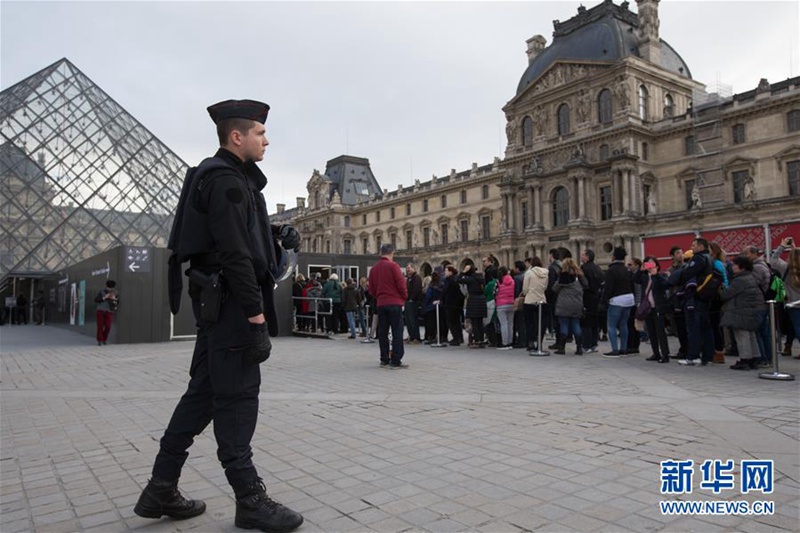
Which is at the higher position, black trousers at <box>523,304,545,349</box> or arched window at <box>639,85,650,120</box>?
arched window at <box>639,85,650,120</box>

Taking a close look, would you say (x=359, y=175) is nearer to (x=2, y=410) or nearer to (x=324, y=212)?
(x=324, y=212)

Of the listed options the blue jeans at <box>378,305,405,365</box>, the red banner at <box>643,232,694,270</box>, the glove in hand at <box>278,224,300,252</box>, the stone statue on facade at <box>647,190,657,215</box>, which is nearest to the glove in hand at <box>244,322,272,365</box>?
the glove in hand at <box>278,224,300,252</box>

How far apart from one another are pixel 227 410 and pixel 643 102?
47.6 metres

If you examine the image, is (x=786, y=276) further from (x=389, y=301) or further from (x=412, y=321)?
(x=412, y=321)

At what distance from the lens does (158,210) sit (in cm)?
3309

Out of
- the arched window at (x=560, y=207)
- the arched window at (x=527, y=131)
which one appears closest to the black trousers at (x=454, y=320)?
the arched window at (x=560, y=207)

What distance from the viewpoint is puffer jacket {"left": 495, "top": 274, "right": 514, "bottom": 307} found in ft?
37.4

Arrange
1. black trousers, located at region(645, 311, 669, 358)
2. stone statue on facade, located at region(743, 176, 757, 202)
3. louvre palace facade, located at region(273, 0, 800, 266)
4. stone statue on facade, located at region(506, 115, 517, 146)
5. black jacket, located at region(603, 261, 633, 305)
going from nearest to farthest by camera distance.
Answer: black trousers, located at region(645, 311, 669, 358)
black jacket, located at region(603, 261, 633, 305)
stone statue on facade, located at region(743, 176, 757, 202)
louvre palace facade, located at region(273, 0, 800, 266)
stone statue on facade, located at region(506, 115, 517, 146)

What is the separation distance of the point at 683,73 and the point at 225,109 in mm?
55087

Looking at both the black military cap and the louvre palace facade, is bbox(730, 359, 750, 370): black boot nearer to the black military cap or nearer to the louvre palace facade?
the black military cap

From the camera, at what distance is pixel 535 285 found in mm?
10609

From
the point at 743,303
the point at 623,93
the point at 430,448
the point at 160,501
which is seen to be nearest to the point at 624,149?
the point at 623,93

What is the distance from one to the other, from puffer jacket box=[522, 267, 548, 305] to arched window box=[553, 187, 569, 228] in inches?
1455

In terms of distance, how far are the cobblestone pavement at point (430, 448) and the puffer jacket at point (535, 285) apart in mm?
3004
